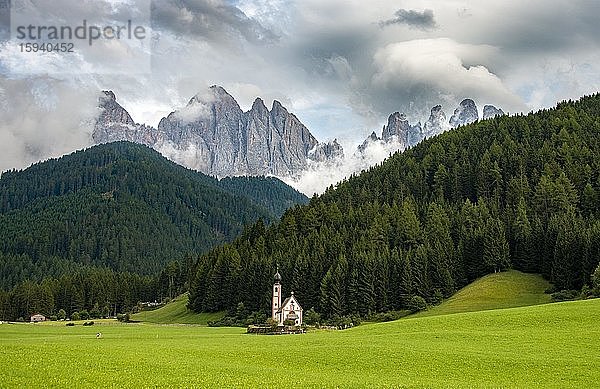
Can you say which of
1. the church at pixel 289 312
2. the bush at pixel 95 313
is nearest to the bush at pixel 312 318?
the church at pixel 289 312

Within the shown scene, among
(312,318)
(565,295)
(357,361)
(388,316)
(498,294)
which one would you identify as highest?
(498,294)

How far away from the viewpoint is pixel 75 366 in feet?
106

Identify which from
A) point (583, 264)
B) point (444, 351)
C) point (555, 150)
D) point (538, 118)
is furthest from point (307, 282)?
point (538, 118)

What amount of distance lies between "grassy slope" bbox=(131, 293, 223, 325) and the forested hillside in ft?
11.5

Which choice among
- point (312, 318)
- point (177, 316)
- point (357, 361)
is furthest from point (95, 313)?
point (357, 361)

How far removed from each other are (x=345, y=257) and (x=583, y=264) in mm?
41262

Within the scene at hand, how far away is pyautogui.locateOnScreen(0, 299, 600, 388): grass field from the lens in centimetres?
3084

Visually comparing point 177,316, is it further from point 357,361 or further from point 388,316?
point 357,361

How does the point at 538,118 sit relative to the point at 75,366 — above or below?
above

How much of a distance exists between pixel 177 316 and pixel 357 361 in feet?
307

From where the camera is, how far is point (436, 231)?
123938 mm

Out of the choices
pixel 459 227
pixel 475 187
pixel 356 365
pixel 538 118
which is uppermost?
pixel 538 118

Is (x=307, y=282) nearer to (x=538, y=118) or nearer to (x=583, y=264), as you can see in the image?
(x=583, y=264)

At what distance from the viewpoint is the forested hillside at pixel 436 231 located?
4131 inches
